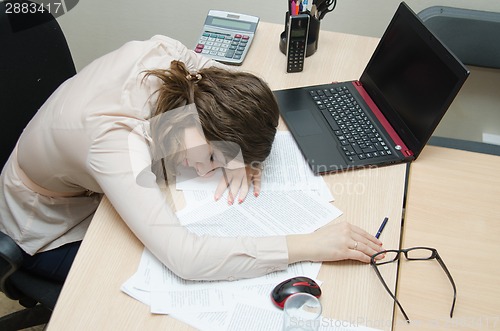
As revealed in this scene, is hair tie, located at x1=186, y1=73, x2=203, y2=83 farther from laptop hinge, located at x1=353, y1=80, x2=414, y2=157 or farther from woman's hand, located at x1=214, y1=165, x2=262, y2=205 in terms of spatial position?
laptop hinge, located at x1=353, y1=80, x2=414, y2=157

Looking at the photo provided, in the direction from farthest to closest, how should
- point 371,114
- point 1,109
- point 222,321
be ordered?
1. point 371,114
2. point 1,109
3. point 222,321

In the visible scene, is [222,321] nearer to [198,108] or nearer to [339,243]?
[339,243]

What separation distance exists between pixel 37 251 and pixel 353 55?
1021 mm

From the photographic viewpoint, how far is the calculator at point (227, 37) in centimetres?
136

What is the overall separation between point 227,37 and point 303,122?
412mm

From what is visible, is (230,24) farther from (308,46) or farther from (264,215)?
(264,215)

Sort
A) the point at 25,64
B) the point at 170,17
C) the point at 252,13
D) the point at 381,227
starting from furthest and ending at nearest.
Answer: the point at 170,17, the point at 252,13, the point at 25,64, the point at 381,227

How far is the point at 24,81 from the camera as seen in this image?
3.67ft

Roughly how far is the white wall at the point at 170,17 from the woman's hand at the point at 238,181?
0.92m

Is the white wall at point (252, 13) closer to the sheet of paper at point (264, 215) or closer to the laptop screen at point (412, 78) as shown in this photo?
the laptop screen at point (412, 78)

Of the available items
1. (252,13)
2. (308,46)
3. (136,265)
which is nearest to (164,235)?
(136,265)

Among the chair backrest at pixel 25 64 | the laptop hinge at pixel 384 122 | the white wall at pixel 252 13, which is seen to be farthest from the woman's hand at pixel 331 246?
the white wall at pixel 252 13

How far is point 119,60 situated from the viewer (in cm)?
103

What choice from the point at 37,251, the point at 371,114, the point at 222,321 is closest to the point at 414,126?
the point at 371,114
